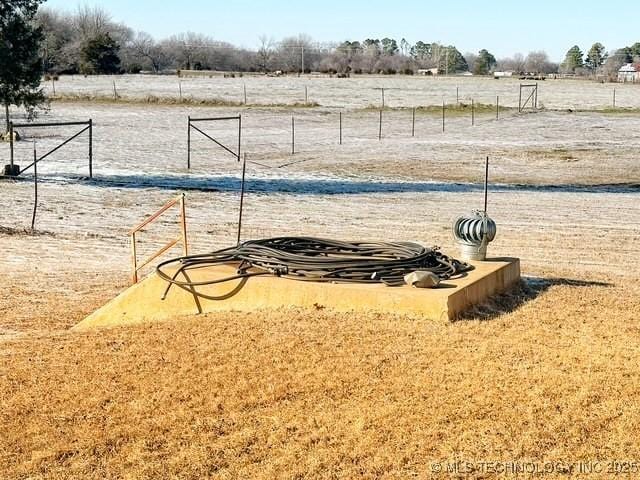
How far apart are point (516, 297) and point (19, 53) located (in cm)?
2008

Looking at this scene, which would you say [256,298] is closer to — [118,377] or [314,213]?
[118,377]

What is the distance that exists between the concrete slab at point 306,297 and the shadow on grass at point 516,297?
7 cm

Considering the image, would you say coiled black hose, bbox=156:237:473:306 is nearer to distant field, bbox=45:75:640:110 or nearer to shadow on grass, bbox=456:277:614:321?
shadow on grass, bbox=456:277:614:321

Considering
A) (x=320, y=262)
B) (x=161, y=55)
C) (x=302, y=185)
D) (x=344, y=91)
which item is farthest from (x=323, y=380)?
(x=161, y=55)

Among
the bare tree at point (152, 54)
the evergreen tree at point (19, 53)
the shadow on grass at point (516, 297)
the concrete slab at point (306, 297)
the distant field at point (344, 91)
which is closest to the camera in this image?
the concrete slab at point (306, 297)

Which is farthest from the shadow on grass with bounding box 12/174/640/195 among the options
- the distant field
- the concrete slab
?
the distant field

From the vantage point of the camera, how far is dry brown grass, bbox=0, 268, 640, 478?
641 cm

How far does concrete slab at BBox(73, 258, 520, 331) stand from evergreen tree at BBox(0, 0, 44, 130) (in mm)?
17643

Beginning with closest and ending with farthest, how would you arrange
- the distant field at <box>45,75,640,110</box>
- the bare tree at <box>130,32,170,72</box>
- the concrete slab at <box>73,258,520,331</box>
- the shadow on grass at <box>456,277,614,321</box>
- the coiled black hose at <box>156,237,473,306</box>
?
the concrete slab at <box>73,258,520,331</box>
the shadow on grass at <box>456,277,614,321</box>
the coiled black hose at <box>156,237,473,306</box>
the distant field at <box>45,75,640,110</box>
the bare tree at <box>130,32,170,72</box>

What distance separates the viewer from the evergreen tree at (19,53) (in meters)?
26.8

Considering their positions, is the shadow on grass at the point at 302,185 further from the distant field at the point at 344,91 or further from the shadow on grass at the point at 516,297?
the distant field at the point at 344,91

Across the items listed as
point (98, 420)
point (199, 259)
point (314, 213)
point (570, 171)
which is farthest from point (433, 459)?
point (570, 171)

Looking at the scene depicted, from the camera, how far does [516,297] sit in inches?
411

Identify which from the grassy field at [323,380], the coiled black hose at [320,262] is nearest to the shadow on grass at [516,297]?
the grassy field at [323,380]
